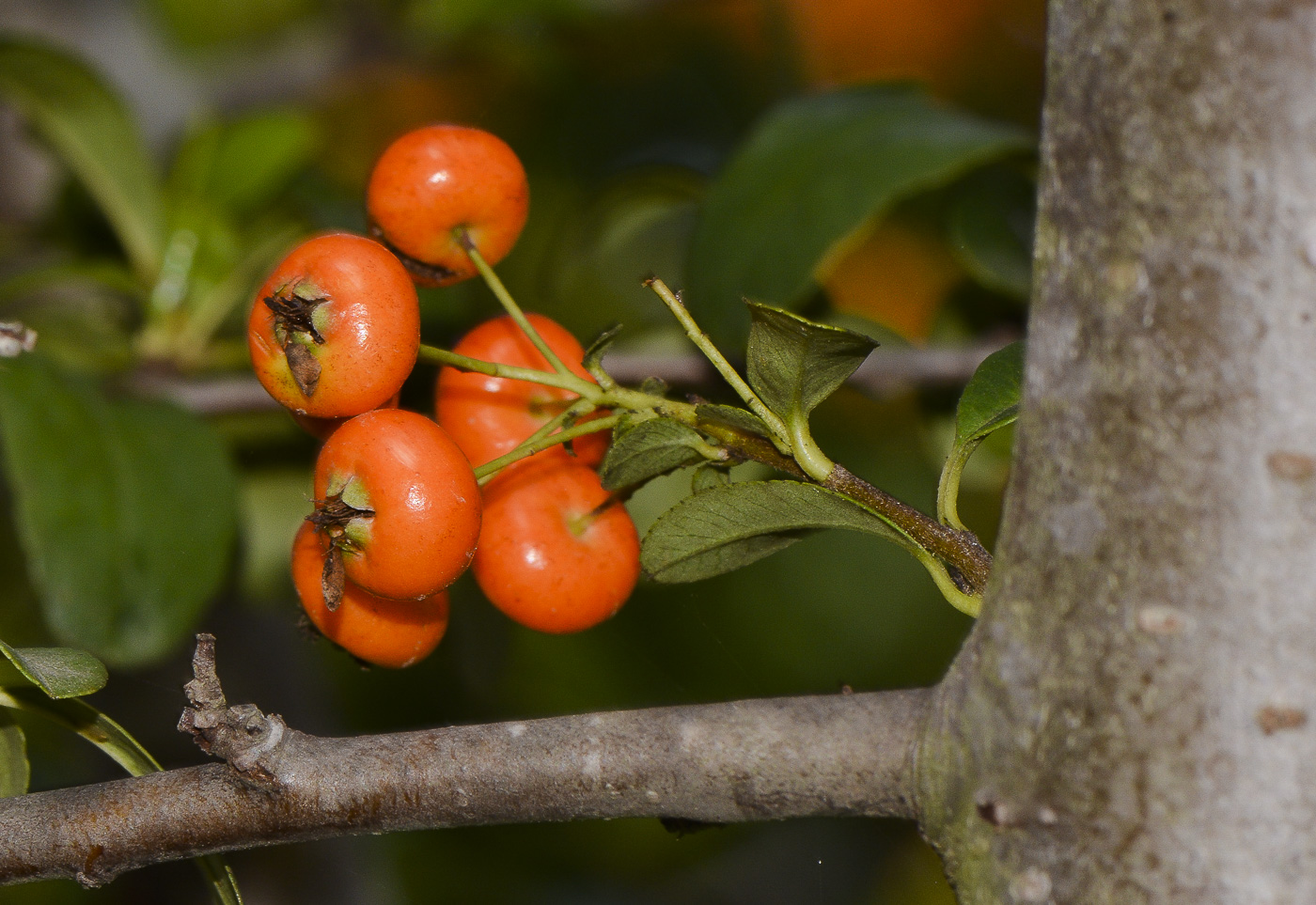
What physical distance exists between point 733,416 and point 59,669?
1.08 feet

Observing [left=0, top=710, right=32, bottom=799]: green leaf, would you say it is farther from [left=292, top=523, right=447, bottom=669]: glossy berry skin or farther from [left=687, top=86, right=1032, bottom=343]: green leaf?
[left=687, top=86, right=1032, bottom=343]: green leaf

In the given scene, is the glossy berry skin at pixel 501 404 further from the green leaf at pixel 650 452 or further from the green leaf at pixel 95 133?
the green leaf at pixel 95 133

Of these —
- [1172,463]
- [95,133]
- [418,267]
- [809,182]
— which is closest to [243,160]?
[95,133]

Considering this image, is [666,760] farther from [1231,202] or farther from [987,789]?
[1231,202]

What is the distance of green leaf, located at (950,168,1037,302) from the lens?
1.10 metres

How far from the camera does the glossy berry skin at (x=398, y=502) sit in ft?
1.62

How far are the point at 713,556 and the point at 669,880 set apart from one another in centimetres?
141

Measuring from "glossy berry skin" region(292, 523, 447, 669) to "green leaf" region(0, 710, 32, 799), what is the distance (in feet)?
0.60

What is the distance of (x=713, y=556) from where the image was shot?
57 centimetres

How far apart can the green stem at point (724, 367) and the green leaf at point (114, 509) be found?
685 mm

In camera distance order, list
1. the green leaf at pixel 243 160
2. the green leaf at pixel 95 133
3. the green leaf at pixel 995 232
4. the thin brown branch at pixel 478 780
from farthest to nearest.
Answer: the green leaf at pixel 243 160
the green leaf at pixel 95 133
the green leaf at pixel 995 232
the thin brown branch at pixel 478 780

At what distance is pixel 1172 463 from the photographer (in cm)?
37

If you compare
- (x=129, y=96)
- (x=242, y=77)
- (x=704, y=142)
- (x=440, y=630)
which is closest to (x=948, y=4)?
(x=704, y=142)

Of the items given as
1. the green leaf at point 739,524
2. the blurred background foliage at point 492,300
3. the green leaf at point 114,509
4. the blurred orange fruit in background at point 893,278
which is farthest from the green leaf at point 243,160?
the green leaf at point 739,524
